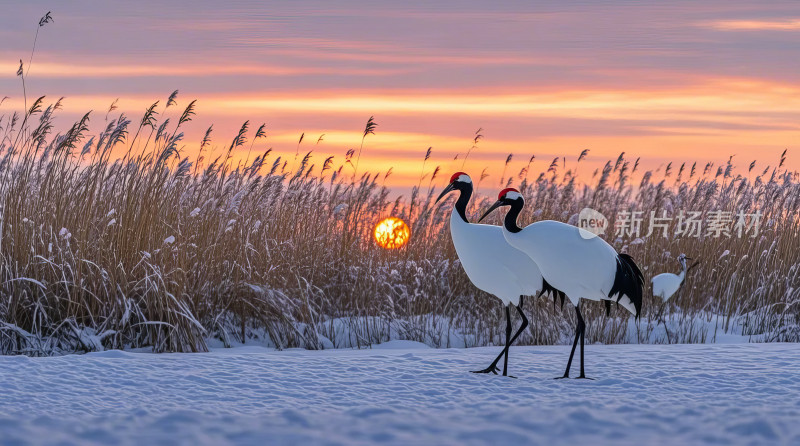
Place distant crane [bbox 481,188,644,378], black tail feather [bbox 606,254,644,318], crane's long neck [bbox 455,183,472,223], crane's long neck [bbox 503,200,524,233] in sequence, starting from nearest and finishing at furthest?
1. distant crane [bbox 481,188,644,378]
2. crane's long neck [bbox 503,200,524,233]
3. black tail feather [bbox 606,254,644,318]
4. crane's long neck [bbox 455,183,472,223]

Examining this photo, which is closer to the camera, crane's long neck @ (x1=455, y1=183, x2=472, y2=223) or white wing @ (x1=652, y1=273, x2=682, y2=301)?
crane's long neck @ (x1=455, y1=183, x2=472, y2=223)

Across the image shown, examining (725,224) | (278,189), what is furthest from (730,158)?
(278,189)

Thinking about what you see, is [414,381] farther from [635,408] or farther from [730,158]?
[730,158]

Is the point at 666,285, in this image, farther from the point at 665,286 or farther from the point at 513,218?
the point at 513,218

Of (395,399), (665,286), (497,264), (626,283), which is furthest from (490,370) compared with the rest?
(665,286)

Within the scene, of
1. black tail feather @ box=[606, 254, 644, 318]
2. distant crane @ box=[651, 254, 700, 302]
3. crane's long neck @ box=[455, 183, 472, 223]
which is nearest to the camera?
black tail feather @ box=[606, 254, 644, 318]

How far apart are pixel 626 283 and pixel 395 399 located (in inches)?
62.4

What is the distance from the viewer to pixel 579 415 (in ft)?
10.9

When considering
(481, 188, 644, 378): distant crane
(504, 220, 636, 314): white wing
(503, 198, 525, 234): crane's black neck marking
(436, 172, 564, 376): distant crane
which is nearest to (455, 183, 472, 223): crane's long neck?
(436, 172, 564, 376): distant crane

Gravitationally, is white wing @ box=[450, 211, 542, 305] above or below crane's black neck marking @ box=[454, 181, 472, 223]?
below

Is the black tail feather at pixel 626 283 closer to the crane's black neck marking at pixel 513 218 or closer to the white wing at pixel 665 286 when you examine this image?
the crane's black neck marking at pixel 513 218

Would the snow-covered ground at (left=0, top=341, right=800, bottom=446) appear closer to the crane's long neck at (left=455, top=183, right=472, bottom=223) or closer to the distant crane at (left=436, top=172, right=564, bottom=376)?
the distant crane at (left=436, top=172, right=564, bottom=376)

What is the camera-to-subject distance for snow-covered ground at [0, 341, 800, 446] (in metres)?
3.08

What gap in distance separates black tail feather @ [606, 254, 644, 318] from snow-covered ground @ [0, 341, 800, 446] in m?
0.36
